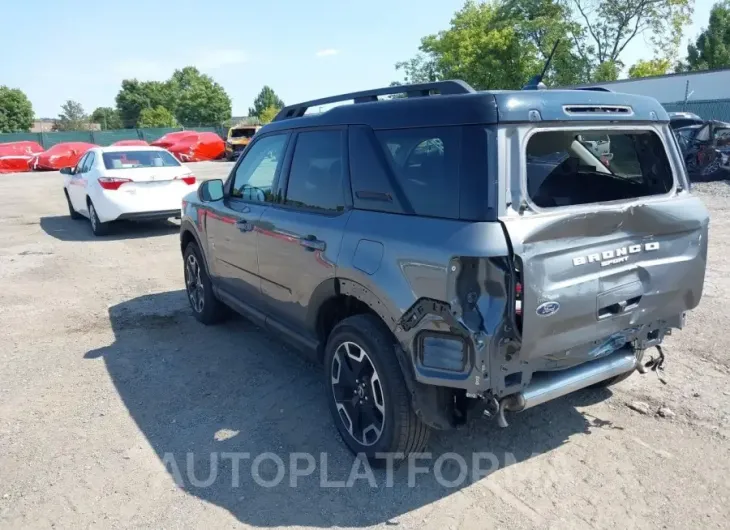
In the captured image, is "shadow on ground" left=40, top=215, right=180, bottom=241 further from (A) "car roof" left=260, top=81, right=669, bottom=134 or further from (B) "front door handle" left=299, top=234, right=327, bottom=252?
(A) "car roof" left=260, top=81, right=669, bottom=134

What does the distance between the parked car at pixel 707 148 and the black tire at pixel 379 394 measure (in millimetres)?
14050

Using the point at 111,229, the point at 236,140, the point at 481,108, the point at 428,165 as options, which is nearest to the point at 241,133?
the point at 236,140

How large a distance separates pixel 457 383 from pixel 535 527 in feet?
2.65

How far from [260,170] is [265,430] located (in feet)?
6.49

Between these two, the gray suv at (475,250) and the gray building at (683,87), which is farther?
the gray building at (683,87)

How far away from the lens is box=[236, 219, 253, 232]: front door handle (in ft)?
14.8

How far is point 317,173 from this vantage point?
385 centimetres

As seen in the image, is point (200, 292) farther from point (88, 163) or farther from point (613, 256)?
point (88, 163)

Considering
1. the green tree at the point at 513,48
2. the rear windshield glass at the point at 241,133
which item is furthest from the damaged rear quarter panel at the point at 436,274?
the green tree at the point at 513,48

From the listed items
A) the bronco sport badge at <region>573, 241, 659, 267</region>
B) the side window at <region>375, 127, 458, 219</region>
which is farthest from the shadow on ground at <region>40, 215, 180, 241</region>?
the bronco sport badge at <region>573, 241, 659, 267</region>

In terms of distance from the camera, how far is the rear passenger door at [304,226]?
354cm

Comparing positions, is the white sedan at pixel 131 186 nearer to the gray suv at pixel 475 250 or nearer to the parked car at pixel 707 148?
the gray suv at pixel 475 250

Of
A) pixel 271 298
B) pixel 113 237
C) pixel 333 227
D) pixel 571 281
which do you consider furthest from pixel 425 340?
pixel 113 237

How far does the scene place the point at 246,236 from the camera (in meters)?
4.57
